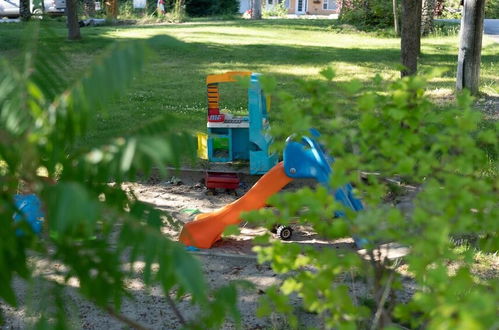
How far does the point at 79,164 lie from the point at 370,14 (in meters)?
22.1

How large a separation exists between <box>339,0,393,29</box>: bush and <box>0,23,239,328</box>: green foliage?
21272 millimetres

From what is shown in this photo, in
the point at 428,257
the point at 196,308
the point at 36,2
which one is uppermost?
the point at 36,2

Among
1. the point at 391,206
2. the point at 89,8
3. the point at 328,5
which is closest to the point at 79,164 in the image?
the point at 391,206

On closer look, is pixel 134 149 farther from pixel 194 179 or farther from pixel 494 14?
pixel 494 14

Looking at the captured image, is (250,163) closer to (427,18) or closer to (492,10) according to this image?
(427,18)

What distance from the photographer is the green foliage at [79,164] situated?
5.05ft

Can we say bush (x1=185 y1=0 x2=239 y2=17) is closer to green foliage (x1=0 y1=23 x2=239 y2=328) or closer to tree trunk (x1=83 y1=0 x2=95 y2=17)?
tree trunk (x1=83 y1=0 x2=95 y2=17)

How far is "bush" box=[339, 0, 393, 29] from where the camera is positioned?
22312 mm

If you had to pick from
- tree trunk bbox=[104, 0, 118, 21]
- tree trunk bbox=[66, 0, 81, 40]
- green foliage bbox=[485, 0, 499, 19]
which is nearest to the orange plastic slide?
tree trunk bbox=[66, 0, 81, 40]

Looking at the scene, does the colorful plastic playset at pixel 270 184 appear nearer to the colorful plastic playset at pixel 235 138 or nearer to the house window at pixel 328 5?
the colorful plastic playset at pixel 235 138

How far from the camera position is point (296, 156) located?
15.4 ft

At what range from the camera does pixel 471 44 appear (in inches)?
382

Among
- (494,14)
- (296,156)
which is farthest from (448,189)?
(494,14)

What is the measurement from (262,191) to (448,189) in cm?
288
